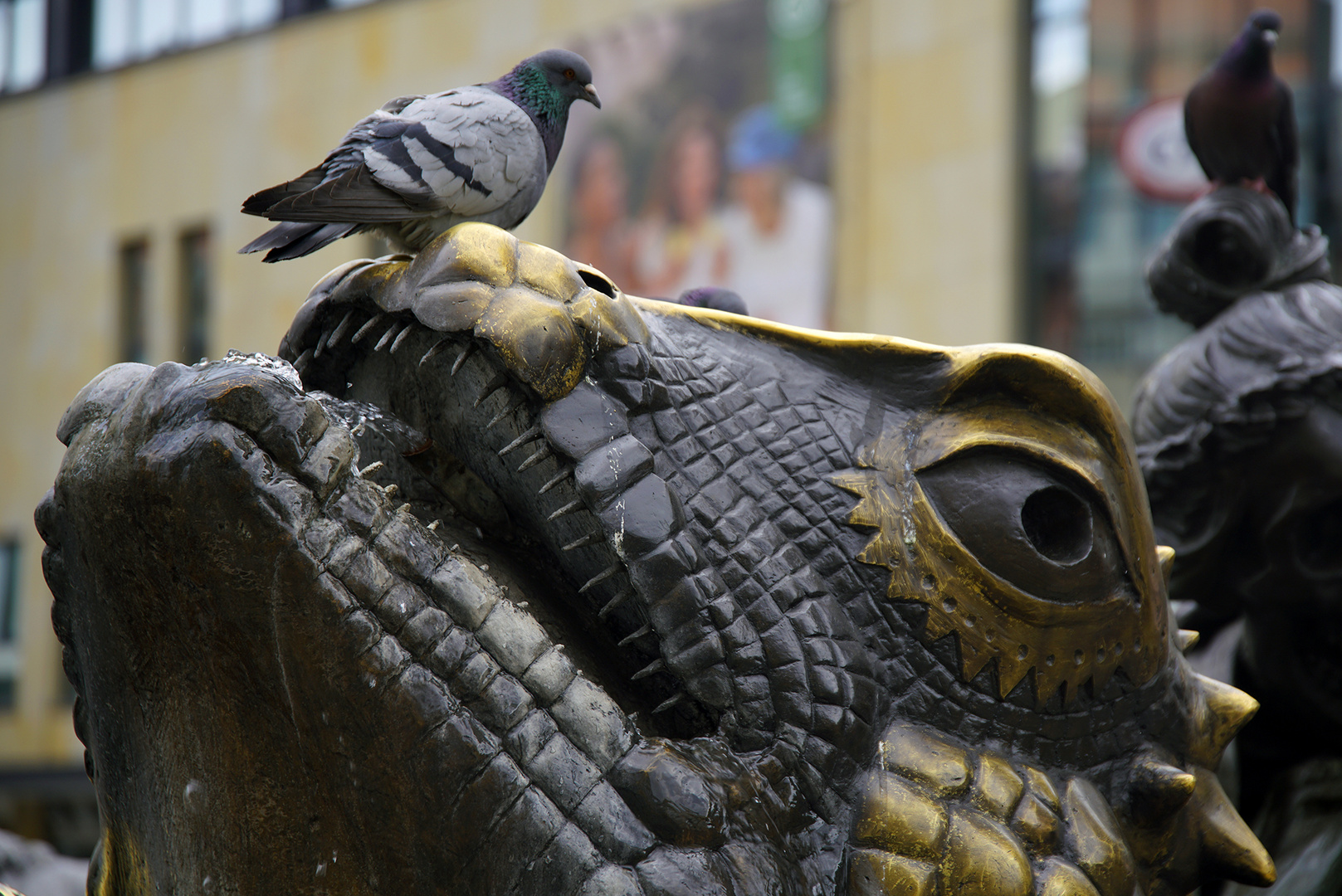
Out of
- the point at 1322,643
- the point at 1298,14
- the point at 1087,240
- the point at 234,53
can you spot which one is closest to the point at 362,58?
the point at 234,53

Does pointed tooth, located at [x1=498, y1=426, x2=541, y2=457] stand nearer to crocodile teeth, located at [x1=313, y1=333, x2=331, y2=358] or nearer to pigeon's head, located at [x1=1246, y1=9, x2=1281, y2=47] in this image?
crocodile teeth, located at [x1=313, y1=333, x2=331, y2=358]

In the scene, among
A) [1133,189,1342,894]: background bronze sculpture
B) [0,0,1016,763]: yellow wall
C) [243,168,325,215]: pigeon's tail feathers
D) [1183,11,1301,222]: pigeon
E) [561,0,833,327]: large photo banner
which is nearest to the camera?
[243,168,325,215]: pigeon's tail feathers

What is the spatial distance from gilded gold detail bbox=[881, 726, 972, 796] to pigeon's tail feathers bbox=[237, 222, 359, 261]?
1052 millimetres

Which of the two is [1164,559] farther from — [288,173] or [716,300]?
[288,173]

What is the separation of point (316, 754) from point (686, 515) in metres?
0.53

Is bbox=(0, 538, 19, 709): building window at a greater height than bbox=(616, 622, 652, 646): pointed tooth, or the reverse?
bbox=(616, 622, 652, 646): pointed tooth

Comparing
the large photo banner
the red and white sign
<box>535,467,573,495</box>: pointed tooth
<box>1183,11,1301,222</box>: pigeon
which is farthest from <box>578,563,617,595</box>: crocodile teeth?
the large photo banner

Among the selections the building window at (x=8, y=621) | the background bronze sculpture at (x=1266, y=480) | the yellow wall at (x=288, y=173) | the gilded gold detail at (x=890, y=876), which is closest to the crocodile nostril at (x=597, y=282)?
the gilded gold detail at (x=890, y=876)

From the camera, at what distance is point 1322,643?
2754 mm

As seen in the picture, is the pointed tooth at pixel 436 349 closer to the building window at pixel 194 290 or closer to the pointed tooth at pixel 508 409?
the pointed tooth at pixel 508 409

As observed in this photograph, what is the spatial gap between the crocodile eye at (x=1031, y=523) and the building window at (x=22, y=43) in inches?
1215

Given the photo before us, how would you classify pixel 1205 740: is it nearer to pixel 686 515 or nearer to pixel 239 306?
pixel 686 515

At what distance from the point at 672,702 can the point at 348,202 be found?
83cm

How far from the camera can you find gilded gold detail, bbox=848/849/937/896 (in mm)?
1720
